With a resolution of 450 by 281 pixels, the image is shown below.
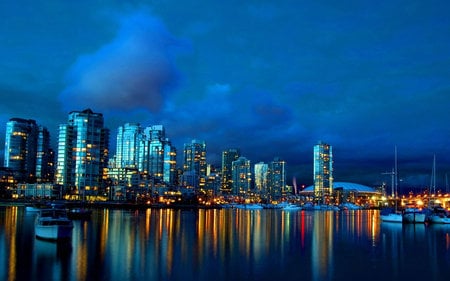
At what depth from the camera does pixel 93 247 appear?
48.1 metres

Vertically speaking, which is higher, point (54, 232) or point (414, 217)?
point (54, 232)

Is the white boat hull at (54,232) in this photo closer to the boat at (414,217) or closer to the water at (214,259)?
the water at (214,259)

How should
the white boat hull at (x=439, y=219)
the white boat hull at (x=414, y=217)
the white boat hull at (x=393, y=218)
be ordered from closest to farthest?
the white boat hull at (x=414, y=217), the white boat hull at (x=439, y=219), the white boat hull at (x=393, y=218)

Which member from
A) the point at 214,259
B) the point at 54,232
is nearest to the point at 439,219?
the point at 214,259

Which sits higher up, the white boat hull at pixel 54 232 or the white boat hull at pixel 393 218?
the white boat hull at pixel 54 232

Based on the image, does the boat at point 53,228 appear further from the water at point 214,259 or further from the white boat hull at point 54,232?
the water at point 214,259

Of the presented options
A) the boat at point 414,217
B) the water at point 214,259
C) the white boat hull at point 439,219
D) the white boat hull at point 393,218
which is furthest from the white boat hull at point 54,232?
the white boat hull at point 439,219

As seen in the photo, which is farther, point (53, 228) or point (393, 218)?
point (393, 218)

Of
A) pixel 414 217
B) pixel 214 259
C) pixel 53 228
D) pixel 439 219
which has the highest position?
pixel 53 228

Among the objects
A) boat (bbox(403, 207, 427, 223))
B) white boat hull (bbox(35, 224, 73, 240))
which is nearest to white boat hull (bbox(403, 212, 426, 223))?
boat (bbox(403, 207, 427, 223))

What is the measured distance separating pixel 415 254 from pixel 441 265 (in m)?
7.79

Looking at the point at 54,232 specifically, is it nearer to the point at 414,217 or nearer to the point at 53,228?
the point at 53,228

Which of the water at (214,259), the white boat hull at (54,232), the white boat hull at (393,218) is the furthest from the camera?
the white boat hull at (393,218)

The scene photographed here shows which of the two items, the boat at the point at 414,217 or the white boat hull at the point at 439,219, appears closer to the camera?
the boat at the point at 414,217
